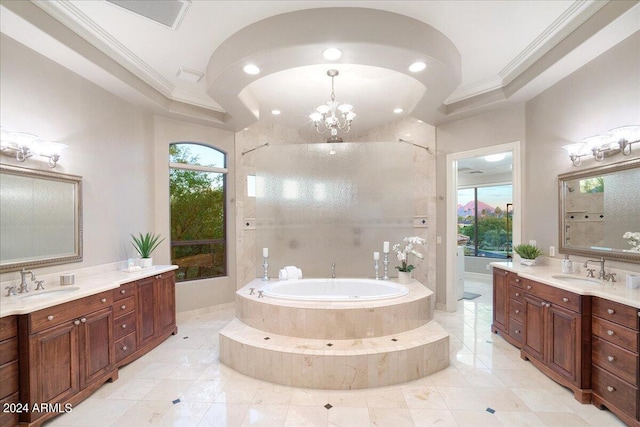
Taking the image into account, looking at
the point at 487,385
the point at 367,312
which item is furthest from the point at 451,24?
the point at 487,385

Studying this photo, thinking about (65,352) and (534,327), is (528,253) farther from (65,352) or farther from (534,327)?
(65,352)

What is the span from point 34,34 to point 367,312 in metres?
3.71

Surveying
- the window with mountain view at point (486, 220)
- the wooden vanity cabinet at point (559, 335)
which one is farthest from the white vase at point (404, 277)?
the window with mountain view at point (486, 220)

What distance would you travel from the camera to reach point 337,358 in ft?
8.23

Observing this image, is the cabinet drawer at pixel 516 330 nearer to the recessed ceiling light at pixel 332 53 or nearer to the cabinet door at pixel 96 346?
the recessed ceiling light at pixel 332 53

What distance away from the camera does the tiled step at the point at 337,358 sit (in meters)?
2.50

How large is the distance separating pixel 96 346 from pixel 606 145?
4.87 metres

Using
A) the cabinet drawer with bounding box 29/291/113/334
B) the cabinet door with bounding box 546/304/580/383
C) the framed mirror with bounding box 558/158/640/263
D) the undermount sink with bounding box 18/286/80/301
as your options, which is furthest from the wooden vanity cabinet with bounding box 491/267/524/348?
the undermount sink with bounding box 18/286/80/301

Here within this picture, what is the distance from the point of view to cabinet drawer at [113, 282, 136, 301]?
273cm

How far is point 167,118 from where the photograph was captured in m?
4.14

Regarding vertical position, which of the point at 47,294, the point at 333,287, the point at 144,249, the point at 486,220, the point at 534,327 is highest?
the point at 486,220

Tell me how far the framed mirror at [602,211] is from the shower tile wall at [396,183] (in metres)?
1.77

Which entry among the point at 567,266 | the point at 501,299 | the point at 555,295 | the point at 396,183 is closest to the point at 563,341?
the point at 555,295

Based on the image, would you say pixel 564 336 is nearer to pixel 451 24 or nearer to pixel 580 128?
pixel 580 128
